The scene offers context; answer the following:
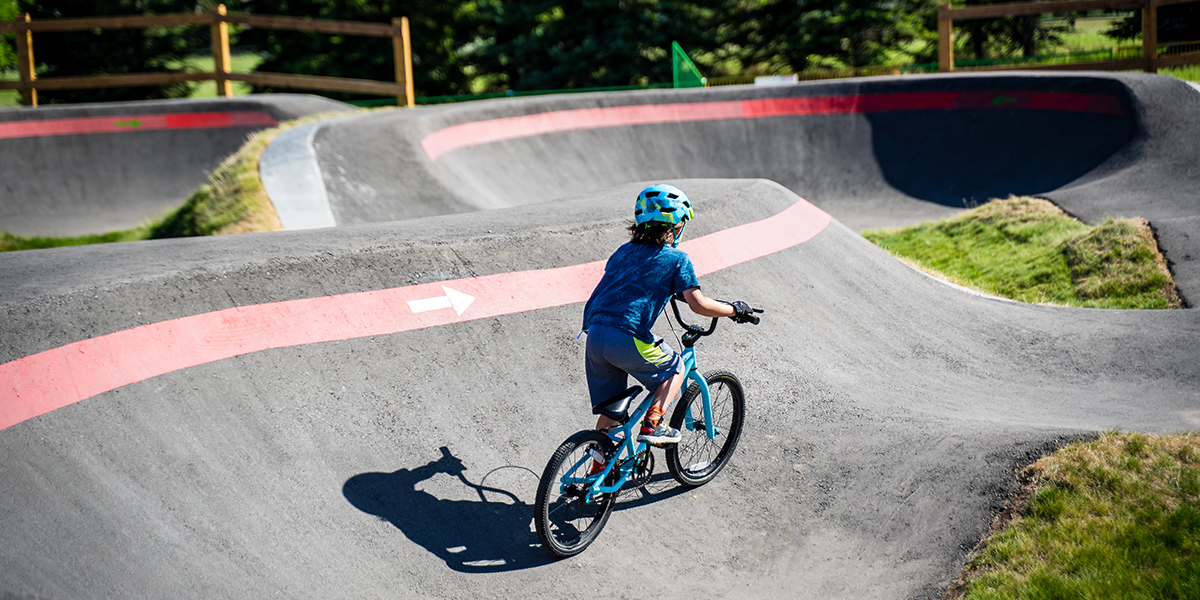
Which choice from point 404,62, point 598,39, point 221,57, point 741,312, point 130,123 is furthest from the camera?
point 598,39

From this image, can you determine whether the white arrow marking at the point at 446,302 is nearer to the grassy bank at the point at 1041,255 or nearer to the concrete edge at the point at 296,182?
the concrete edge at the point at 296,182

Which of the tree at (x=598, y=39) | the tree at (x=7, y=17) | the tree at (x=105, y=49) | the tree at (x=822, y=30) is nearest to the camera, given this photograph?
the tree at (x=822, y=30)

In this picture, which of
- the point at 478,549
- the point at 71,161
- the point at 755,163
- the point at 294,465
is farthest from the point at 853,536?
the point at 71,161

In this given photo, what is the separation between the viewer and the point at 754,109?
65.1 ft

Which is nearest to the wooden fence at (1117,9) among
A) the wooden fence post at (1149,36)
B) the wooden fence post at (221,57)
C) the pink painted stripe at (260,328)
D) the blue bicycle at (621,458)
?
the wooden fence post at (1149,36)

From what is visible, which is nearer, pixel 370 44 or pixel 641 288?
pixel 641 288

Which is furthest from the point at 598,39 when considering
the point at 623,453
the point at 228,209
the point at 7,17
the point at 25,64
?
the point at 7,17

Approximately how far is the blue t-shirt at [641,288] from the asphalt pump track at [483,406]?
1.42 metres

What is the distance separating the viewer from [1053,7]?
1995 cm

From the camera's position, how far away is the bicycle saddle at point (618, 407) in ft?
16.1

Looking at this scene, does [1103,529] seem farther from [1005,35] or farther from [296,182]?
[1005,35]

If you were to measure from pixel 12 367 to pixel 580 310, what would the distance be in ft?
13.2

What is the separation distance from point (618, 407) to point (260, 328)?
2668 mm

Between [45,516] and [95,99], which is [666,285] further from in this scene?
[95,99]
